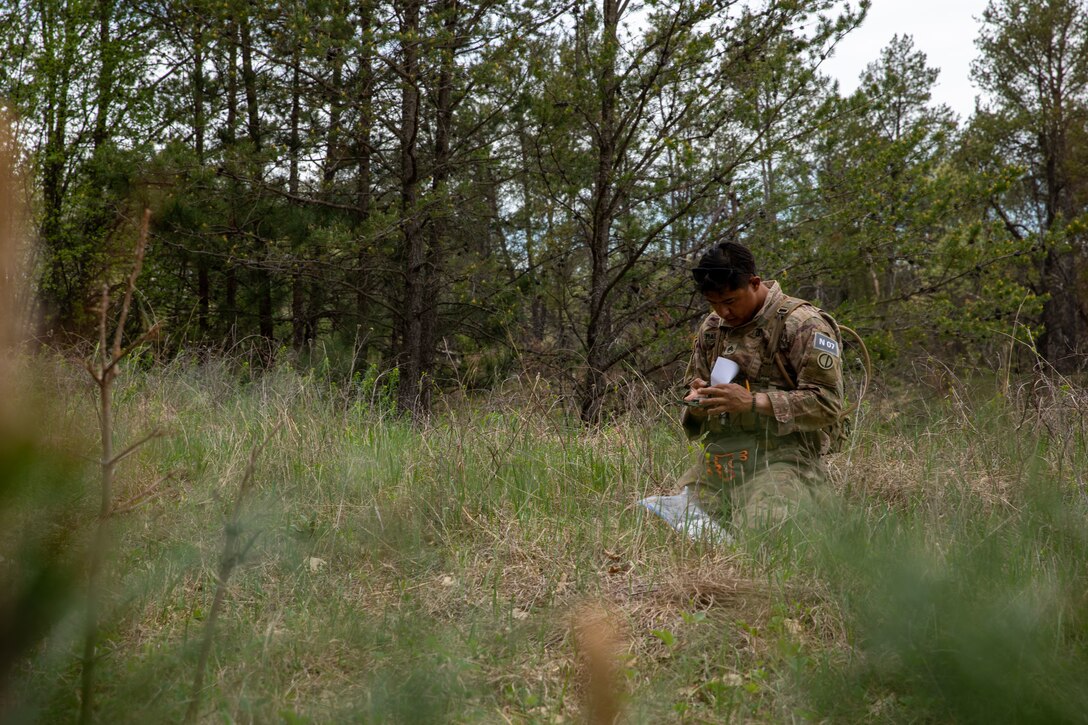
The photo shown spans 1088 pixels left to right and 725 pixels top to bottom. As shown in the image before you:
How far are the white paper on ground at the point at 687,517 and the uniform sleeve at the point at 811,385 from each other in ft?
1.57

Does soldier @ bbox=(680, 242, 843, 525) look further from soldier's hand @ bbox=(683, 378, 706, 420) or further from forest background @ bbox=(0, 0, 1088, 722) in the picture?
forest background @ bbox=(0, 0, 1088, 722)

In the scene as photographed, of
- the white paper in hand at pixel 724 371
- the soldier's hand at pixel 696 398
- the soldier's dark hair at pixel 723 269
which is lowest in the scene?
the soldier's hand at pixel 696 398

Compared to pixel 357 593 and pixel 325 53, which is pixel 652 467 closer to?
pixel 357 593

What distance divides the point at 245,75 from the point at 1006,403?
8063 mm

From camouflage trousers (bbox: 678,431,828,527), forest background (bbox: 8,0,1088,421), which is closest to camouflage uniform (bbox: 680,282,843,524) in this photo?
camouflage trousers (bbox: 678,431,828,527)

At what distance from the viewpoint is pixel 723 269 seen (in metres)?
3.24

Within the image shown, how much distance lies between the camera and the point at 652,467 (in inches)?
146

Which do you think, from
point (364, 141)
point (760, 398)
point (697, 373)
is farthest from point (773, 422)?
point (364, 141)

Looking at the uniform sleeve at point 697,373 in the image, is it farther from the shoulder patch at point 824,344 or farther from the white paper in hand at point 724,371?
the shoulder patch at point 824,344

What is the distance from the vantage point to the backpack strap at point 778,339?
132 inches

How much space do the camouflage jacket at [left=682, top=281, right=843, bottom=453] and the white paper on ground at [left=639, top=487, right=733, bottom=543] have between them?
0.37 meters

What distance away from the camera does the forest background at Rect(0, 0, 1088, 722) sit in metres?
1.38

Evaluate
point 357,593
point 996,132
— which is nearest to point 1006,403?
point 357,593

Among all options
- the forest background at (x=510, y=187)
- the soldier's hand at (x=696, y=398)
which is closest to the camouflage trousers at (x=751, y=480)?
the soldier's hand at (x=696, y=398)
